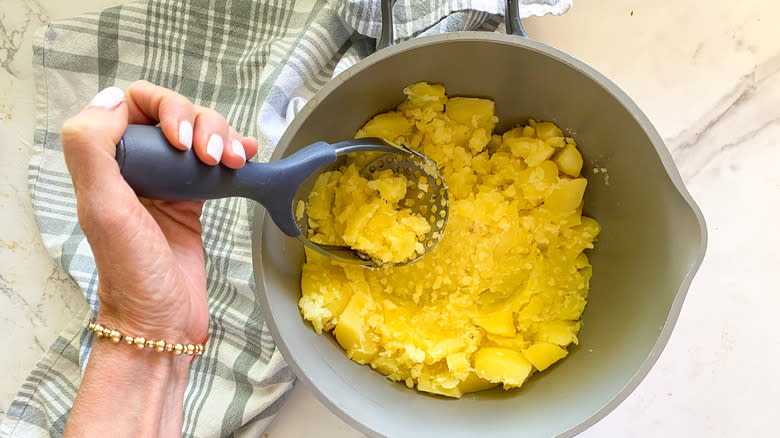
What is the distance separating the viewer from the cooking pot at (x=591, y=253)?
868 millimetres

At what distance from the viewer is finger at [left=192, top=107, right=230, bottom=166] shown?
72 centimetres

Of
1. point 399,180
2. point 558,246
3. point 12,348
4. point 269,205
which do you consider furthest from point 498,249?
point 12,348

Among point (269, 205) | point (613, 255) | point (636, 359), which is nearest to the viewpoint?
point (269, 205)

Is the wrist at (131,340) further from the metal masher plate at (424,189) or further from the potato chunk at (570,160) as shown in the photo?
the potato chunk at (570,160)

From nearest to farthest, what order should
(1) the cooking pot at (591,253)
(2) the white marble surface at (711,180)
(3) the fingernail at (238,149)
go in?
(3) the fingernail at (238,149), (1) the cooking pot at (591,253), (2) the white marble surface at (711,180)

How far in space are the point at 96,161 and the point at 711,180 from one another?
3.35 feet

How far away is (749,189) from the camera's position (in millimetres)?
1094

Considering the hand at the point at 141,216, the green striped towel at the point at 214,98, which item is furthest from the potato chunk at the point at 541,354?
the hand at the point at 141,216

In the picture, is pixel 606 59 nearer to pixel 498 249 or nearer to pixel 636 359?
pixel 498 249

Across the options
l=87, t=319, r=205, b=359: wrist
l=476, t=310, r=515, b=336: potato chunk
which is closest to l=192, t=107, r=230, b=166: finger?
l=87, t=319, r=205, b=359: wrist

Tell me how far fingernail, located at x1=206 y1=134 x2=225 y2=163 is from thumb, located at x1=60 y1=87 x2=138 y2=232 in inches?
3.8

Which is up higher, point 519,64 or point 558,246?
point 519,64

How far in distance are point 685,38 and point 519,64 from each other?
0.39 m

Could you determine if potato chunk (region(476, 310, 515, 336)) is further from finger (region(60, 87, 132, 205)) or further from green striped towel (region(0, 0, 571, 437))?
finger (region(60, 87, 132, 205))
